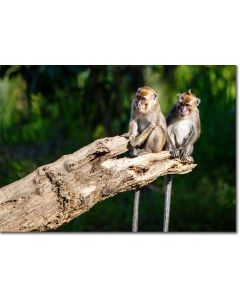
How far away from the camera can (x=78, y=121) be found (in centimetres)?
777

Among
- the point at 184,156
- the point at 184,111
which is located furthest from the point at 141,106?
the point at 184,156

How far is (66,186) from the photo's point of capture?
4746 millimetres

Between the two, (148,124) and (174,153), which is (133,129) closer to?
(148,124)

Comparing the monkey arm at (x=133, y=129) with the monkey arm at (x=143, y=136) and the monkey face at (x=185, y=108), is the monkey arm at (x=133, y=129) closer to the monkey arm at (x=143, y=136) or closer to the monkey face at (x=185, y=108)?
the monkey arm at (x=143, y=136)

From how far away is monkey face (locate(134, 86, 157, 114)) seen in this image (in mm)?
5008

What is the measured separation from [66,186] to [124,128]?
9.33 feet

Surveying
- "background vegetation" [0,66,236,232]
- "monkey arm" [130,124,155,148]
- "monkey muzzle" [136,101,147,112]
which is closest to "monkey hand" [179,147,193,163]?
"monkey arm" [130,124,155,148]

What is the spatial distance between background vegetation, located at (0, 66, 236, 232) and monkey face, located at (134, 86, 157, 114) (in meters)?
2.03

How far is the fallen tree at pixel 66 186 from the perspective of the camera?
15.5 ft

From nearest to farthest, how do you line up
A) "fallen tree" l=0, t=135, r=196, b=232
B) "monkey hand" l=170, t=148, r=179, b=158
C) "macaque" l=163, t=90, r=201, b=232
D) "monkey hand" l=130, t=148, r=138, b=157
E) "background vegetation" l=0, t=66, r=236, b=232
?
"fallen tree" l=0, t=135, r=196, b=232 → "monkey hand" l=130, t=148, r=138, b=157 → "monkey hand" l=170, t=148, r=179, b=158 → "macaque" l=163, t=90, r=201, b=232 → "background vegetation" l=0, t=66, r=236, b=232

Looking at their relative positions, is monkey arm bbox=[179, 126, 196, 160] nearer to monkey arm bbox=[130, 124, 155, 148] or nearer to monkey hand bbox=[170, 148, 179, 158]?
monkey hand bbox=[170, 148, 179, 158]

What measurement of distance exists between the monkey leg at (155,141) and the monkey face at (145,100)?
131 millimetres

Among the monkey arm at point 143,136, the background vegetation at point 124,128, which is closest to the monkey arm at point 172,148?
the monkey arm at point 143,136

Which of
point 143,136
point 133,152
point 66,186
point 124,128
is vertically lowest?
point 66,186
